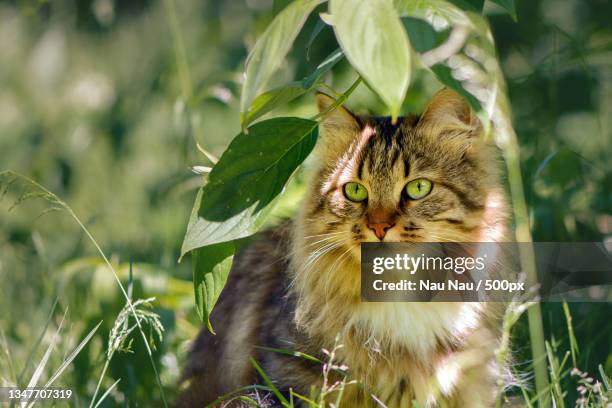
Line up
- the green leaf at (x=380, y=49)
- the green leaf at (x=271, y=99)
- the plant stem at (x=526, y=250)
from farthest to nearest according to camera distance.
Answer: the plant stem at (x=526, y=250) → the green leaf at (x=271, y=99) → the green leaf at (x=380, y=49)

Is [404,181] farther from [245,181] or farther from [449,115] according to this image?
[245,181]

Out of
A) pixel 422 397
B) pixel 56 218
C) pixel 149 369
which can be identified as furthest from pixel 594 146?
pixel 56 218

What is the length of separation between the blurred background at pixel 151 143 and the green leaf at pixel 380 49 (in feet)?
1.61

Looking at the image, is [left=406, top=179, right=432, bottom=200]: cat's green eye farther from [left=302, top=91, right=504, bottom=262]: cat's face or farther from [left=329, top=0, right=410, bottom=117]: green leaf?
[left=329, top=0, right=410, bottom=117]: green leaf

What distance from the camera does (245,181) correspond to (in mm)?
1339

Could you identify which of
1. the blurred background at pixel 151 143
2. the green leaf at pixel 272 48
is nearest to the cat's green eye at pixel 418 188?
the blurred background at pixel 151 143

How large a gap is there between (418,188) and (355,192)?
123 millimetres

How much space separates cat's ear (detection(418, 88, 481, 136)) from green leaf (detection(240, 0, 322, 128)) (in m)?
0.55

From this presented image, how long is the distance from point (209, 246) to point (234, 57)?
5.92 ft

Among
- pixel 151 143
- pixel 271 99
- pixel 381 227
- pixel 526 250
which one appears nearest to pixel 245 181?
pixel 271 99

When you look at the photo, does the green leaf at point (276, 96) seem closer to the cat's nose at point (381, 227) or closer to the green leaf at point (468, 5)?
the green leaf at point (468, 5)

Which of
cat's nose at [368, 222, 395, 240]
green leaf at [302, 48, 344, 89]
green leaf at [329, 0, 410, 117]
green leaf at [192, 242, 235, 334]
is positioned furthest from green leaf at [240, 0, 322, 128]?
cat's nose at [368, 222, 395, 240]

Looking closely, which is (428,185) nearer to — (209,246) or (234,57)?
(209,246)

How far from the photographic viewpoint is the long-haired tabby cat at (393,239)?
5.18 ft
